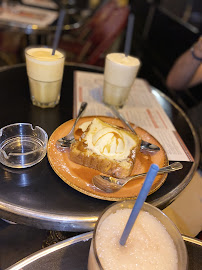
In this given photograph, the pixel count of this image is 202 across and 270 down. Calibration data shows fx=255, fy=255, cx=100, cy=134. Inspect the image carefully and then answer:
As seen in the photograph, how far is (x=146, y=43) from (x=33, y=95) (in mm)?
2562

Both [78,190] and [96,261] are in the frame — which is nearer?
[96,261]

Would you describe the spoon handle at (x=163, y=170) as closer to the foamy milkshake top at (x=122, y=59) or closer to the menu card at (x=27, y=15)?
the foamy milkshake top at (x=122, y=59)

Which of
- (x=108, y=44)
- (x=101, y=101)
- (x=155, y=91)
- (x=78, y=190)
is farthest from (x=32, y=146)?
(x=108, y=44)

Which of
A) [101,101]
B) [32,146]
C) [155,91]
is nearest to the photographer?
[32,146]

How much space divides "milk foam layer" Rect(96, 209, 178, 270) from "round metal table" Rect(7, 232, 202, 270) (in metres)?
0.15

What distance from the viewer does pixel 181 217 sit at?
1.12 m

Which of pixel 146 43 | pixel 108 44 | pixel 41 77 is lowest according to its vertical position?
pixel 146 43

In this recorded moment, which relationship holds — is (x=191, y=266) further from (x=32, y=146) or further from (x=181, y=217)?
(x=32, y=146)

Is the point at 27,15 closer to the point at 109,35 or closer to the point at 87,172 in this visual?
the point at 109,35

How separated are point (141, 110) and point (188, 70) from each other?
2.10 feet

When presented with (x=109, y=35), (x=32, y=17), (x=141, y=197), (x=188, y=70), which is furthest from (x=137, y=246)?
(x=32, y=17)

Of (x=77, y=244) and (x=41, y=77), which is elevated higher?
(x=41, y=77)

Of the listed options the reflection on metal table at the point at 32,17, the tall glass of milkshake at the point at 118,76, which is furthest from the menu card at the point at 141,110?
the reflection on metal table at the point at 32,17

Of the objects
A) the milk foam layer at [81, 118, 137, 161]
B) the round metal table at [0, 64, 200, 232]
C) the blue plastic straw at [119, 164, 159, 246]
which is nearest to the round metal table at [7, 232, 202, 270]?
the round metal table at [0, 64, 200, 232]
